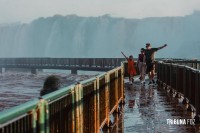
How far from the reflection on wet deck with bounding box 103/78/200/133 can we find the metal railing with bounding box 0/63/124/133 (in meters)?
0.82

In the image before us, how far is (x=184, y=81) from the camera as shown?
13.4 metres

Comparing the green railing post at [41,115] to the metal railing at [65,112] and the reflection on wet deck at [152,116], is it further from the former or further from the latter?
the reflection on wet deck at [152,116]

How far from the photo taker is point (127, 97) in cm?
1700

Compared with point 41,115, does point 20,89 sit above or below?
below

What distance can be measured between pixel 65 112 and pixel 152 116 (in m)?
6.57

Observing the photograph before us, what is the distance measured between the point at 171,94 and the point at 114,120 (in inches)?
279

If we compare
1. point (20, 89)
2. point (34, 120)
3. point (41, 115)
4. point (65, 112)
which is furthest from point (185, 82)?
point (20, 89)

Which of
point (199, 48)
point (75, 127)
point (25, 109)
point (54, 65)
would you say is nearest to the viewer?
point (25, 109)

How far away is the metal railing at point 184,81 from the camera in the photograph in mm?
10255

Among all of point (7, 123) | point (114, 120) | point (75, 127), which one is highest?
point (7, 123)

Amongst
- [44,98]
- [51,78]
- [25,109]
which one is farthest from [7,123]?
[51,78]

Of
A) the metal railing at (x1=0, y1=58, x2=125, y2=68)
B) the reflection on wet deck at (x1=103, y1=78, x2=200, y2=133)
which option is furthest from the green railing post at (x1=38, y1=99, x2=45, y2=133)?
the metal railing at (x1=0, y1=58, x2=125, y2=68)

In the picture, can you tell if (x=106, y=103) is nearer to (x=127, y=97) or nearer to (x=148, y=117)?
(x=148, y=117)

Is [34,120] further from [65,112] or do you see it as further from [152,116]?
[152,116]
